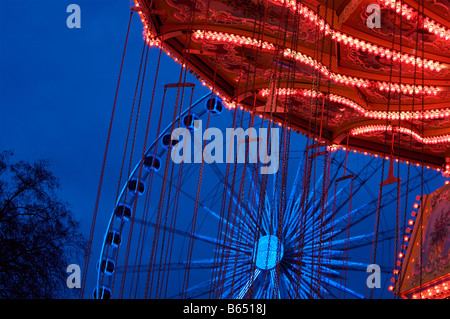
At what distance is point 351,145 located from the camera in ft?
35.6

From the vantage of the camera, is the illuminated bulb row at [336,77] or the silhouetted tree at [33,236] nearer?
the illuminated bulb row at [336,77]

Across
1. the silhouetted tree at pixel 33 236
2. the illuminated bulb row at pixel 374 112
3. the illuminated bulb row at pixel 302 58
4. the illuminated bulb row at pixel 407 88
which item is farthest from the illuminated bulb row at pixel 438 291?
the silhouetted tree at pixel 33 236

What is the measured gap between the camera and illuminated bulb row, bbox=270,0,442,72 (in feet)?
21.4

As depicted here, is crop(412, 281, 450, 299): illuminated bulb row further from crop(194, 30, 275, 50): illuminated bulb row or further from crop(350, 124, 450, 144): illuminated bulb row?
crop(194, 30, 275, 50): illuminated bulb row

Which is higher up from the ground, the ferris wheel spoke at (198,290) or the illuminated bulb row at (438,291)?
the ferris wheel spoke at (198,290)

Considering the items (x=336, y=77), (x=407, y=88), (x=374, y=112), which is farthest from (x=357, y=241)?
(x=336, y=77)

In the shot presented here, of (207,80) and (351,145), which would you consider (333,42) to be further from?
(351,145)

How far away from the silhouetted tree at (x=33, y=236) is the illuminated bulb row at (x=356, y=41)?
5.28 m

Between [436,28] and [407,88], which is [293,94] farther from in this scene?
[436,28]

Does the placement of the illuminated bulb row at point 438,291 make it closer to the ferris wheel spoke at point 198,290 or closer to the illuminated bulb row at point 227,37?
the illuminated bulb row at point 227,37

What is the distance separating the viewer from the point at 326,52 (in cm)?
799

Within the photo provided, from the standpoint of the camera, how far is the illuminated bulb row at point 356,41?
6.51 metres
